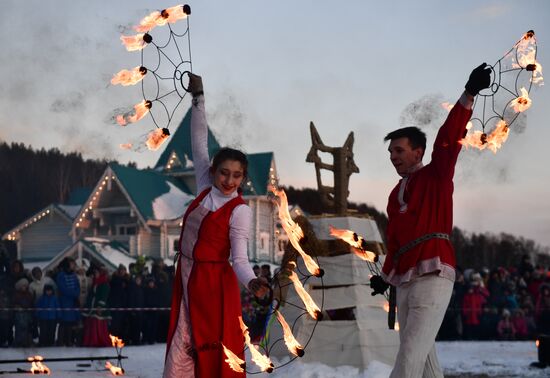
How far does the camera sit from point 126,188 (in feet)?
107

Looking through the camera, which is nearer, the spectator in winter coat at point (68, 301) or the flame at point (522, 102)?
the flame at point (522, 102)

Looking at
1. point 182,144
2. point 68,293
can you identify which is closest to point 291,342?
point 68,293

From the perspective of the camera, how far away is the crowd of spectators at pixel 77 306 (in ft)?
52.2

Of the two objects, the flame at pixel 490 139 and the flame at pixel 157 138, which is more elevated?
the flame at pixel 157 138

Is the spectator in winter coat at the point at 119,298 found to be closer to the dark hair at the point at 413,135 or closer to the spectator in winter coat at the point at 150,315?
the spectator in winter coat at the point at 150,315

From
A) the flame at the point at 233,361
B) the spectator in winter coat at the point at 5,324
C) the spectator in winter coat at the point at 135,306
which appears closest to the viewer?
the flame at the point at 233,361

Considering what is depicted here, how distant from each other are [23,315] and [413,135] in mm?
12372

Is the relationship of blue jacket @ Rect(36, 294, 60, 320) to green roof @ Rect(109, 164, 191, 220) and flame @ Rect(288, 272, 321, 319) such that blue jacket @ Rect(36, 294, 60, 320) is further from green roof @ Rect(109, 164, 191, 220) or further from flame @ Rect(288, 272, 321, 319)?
green roof @ Rect(109, 164, 191, 220)

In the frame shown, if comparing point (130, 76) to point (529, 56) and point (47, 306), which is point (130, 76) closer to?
point (529, 56)

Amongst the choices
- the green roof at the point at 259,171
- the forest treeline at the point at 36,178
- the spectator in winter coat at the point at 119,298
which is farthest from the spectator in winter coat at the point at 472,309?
the forest treeline at the point at 36,178

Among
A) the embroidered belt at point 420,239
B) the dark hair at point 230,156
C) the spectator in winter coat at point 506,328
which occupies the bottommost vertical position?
the spectator in winter coat at point 506,328

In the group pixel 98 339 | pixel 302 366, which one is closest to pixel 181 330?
pixel 302 366

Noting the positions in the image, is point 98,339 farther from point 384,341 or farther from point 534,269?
point 534,269

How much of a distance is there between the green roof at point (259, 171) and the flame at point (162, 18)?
95.9 ft
